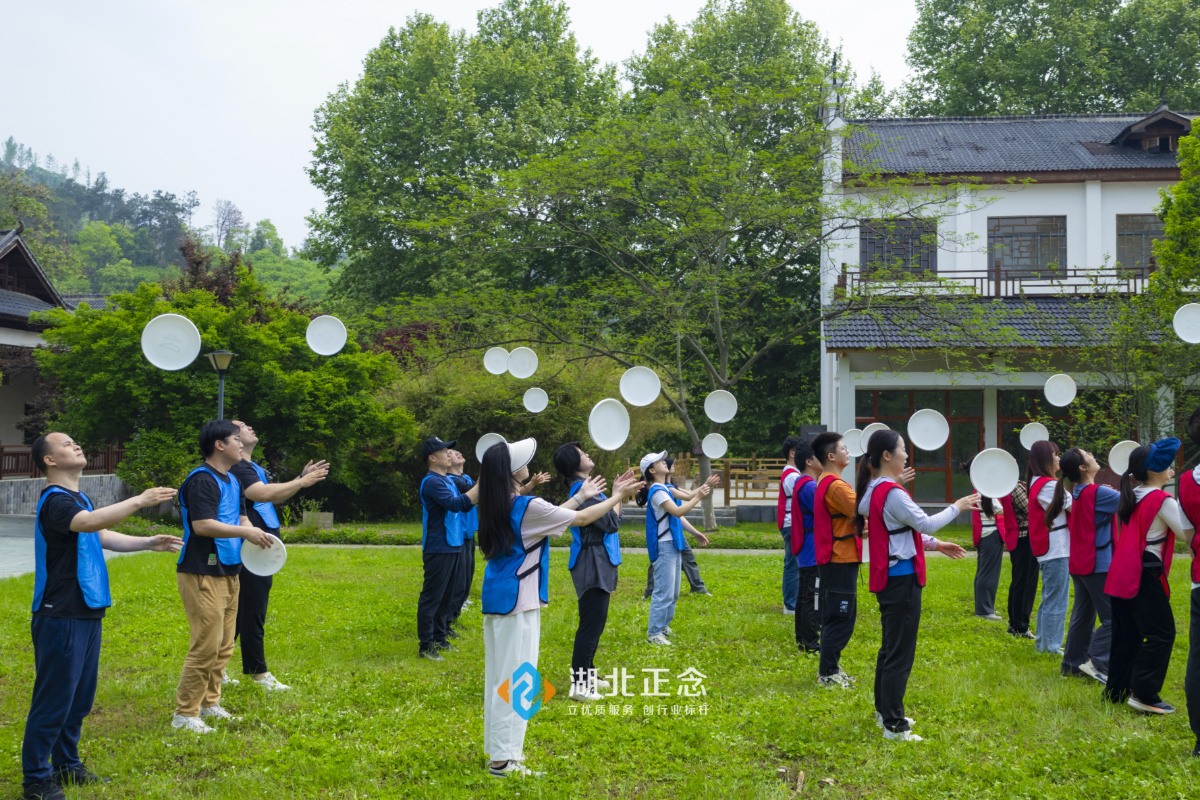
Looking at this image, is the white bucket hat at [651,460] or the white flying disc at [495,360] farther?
the white flying disc at [495,360]

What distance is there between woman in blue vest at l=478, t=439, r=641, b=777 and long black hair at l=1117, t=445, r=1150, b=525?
342cm

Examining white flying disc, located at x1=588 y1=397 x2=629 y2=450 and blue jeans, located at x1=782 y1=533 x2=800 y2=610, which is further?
blue jeans, located at x1=782 y1=533 x2=800 y2=610

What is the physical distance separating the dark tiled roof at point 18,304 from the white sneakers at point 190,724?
71.6ft

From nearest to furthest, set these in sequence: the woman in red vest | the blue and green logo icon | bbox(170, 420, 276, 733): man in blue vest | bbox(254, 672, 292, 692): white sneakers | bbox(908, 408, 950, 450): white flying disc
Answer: the blue and green logo icon → bbox(170, 420, 276, 733): man in blue vest → the woman in red vest → bbox(254, 672, 292, 692): white sneakers → bbox(908, 408, 950, 450): white flying disc

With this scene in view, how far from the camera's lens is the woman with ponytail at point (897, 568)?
5.08 meters

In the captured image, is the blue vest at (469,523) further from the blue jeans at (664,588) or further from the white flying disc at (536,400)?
the white flying disc at (536,400)

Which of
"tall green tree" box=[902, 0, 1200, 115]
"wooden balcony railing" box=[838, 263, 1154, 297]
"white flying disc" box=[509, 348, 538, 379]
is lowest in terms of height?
"white flying disc" box=[509, 348, 538, 379]

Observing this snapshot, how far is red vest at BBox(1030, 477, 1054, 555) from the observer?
7266 mm

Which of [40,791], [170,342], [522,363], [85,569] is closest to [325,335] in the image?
[170,342]

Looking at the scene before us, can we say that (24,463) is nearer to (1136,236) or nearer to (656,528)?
(656,528)

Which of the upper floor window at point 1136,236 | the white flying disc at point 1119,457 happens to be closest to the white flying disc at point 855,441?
the white flying disc at point 1119,457

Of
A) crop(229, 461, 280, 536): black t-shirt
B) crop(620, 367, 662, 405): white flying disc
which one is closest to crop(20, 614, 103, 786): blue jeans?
crop(229, 461, 280, 536): black t-shirt

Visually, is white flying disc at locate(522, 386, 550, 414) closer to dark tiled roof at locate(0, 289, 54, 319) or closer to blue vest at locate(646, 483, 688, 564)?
blue vest at locate(646, 483, 688, 564)

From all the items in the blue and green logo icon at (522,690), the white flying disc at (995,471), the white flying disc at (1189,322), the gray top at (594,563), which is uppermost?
the white flying disc at (1189,322)
